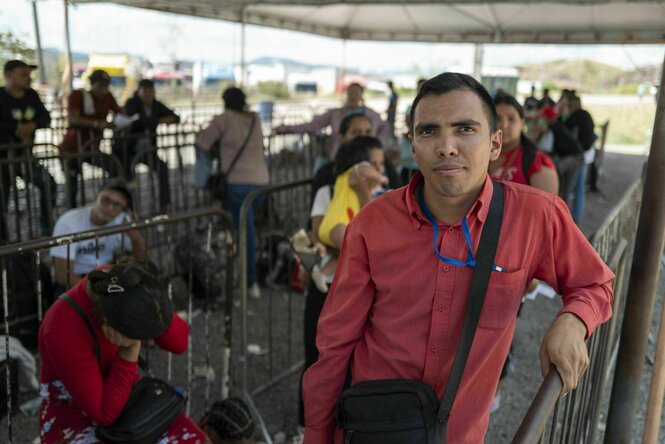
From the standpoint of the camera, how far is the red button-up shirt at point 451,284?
61.1 inches

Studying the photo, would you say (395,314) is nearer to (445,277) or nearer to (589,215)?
(445,277)

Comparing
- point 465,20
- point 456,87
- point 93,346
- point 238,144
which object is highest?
point 465,20

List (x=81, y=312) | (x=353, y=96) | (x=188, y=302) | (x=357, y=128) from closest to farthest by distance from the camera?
(x=81, y=312) → (x=357, y=128) → (x=188, y=302) → (x=353, y=96)

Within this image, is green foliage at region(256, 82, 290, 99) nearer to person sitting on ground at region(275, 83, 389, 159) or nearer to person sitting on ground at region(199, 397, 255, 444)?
person sitting on ground at region(275, 83, 389, 159)

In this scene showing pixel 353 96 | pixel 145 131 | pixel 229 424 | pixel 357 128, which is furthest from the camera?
pixel 145 131

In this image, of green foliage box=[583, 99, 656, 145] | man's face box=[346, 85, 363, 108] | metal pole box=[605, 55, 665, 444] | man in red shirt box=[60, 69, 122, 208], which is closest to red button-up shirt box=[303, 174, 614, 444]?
metal pole box=[605, 55, 665, 444]

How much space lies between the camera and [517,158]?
3135mm

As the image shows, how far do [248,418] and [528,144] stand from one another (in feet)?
7.06

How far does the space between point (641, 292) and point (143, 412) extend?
204 cm

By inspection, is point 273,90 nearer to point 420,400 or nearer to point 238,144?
point 238,144

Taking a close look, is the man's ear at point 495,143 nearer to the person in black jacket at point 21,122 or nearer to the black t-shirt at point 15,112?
the person in black jacket at point 21,122

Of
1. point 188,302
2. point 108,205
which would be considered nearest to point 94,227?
point 108,205

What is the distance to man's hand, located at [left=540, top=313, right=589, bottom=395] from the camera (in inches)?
55.1

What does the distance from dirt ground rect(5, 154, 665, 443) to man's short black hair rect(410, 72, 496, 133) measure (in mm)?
2358
